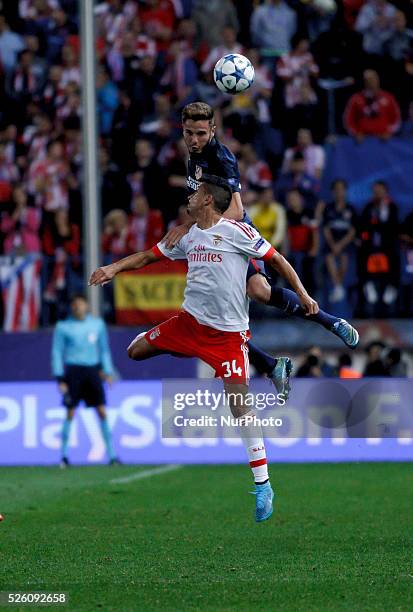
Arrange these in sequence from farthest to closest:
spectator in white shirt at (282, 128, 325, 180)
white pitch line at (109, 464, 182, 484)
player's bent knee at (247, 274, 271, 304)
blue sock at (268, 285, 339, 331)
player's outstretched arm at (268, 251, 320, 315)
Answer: spectator in white shirt at (282, 128, 325, 180)
white pitch line at (109, 464, 182, 484)
blue sock at (268, 285, 339, 331)
player's bent knee at (247, 274, 271, 304)
player's outstretched arm at (268, 251, 320, 315)

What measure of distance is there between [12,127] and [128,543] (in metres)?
12.1

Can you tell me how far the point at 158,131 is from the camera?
68.3 feet

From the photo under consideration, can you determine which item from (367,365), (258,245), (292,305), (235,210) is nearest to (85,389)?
(367,365)

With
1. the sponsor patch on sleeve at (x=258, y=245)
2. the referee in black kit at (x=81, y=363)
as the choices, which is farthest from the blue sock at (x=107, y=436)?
the sponsor patch on sleeve at (x=258, y=245)

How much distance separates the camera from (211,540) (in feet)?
35.9

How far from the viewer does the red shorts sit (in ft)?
32.7

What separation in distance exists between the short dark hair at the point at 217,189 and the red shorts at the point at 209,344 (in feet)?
2.92

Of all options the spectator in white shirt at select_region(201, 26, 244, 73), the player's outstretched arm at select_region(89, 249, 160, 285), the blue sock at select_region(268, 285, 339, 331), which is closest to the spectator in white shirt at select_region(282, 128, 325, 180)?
the spectator in white shirt at select_region(201, 26, 244, 73)

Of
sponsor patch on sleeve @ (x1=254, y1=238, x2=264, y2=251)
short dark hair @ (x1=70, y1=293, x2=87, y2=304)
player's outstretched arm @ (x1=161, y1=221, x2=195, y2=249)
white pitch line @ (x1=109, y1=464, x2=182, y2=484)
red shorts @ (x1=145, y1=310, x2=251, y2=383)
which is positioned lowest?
white pitch line @ (x1=109, y1=464, x2=182, y2=484)

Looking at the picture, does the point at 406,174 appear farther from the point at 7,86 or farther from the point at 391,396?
the point at 7,86

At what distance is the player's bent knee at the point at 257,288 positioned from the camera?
10.3m

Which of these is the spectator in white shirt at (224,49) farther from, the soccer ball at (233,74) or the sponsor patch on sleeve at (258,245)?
the sponsor patch on sleeve at (258,245)
